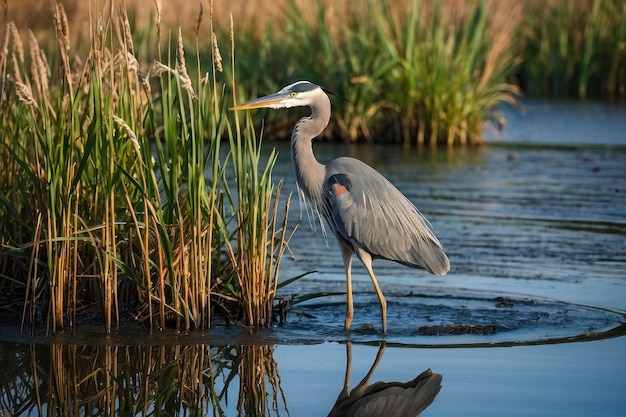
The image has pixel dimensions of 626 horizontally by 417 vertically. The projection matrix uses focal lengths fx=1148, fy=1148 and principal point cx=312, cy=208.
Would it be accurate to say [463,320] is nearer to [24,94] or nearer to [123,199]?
[123,199]

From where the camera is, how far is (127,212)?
20.2 ft

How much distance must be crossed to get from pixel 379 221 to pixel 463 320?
29.1 inches

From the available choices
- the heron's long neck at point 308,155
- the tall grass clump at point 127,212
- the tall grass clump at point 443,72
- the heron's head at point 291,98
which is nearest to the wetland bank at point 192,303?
the tall grass clump at point 127,212

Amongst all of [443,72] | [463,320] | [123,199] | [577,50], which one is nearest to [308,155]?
[123,199]

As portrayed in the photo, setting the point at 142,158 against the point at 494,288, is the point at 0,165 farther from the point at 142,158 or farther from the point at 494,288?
the point at 494,288

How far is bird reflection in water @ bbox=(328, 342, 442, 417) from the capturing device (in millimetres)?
4793

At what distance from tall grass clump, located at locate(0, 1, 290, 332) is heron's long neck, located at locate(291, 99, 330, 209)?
29 centimetres

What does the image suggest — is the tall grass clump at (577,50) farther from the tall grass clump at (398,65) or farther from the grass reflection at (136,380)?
the grass reflection at (136,380)

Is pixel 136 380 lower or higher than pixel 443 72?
lower

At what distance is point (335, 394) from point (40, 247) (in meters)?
2.00

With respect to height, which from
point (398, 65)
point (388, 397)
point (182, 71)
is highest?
point (182, 71)

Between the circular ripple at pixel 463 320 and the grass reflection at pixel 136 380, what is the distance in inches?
26.6

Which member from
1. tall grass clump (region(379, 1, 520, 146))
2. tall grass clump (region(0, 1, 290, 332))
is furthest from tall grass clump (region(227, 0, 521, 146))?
tall grass clump (region(0, 1, 290, 332))

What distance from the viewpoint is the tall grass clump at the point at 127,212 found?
577 centimetres
